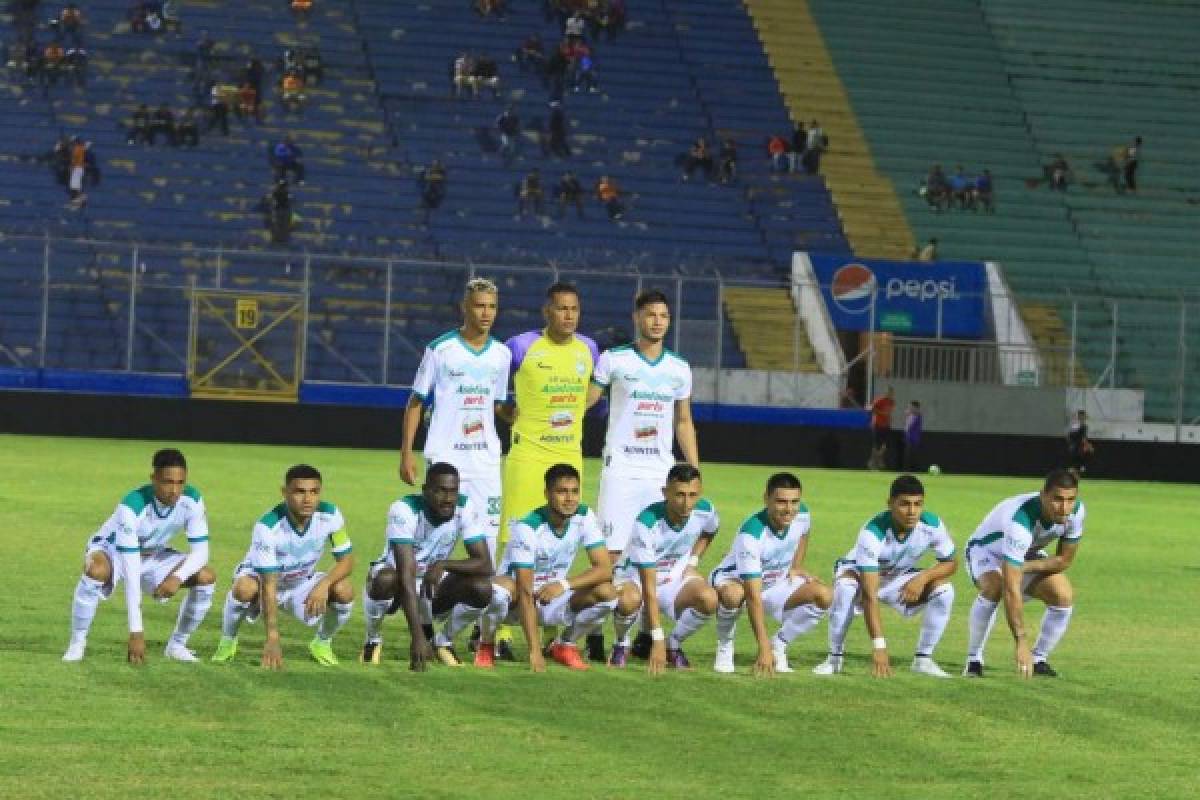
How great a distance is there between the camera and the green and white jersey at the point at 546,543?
13.5 metres

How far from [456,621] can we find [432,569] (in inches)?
15.0

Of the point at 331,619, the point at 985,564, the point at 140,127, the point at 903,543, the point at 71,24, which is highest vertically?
the point at 71,24

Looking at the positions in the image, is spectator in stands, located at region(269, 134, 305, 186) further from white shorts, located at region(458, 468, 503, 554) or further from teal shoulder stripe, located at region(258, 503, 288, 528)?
teal shoulder stripe, located at region(258, 503, 288, 528)

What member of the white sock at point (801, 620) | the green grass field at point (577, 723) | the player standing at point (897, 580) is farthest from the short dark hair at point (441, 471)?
the player standing at point (897, 580)

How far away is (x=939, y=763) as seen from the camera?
10711mm

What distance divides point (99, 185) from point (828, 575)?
109 ft

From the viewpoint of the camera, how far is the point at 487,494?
1438cm

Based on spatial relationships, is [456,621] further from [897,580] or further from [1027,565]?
[1027,565]

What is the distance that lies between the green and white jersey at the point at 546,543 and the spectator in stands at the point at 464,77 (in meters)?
42.7

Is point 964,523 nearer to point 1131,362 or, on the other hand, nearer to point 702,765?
point 702,765

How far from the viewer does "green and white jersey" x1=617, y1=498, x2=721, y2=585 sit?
1371 cm

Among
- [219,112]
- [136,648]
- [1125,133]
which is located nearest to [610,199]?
[219,112]

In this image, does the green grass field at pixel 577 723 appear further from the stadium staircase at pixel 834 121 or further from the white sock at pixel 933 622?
the stadium staircase at pixel 834 121

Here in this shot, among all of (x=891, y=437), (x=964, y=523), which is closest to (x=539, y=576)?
(x=964, y=523)
